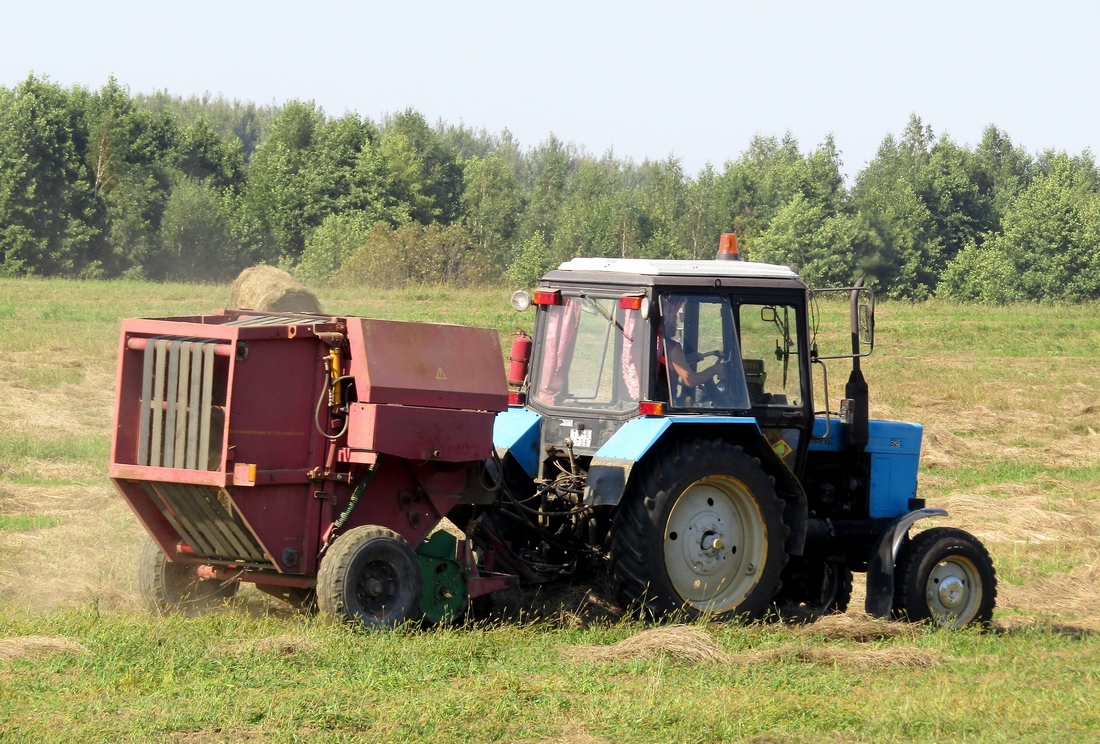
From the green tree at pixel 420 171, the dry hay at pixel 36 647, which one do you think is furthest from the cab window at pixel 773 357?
the green tree at pixel 420 171

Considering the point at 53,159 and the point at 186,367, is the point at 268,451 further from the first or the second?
the point at 53,159

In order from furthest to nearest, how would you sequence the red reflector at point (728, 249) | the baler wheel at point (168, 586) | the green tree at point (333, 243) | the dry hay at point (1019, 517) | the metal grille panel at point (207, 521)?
the green tree at point (333, 243) < the dry hay at point (1019, 517) < the red reflector at point (728, 249) < the baler wheel at point (168, 586) < the metal grille panel at point (207, 521)

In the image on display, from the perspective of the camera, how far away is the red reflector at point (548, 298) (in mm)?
9203

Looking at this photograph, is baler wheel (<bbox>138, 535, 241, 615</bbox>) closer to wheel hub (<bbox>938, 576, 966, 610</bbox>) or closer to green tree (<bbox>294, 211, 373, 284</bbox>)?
wheel hub (<bbox>938, 576, 966, 610</bbox>)

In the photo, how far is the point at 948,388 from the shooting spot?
24.1 m

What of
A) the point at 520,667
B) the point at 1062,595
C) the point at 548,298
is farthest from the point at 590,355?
the point at 1062,595

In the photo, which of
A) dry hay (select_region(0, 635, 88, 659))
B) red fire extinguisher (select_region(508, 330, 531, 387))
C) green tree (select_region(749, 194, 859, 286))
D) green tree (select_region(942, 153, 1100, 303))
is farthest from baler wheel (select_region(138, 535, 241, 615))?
green tree (select_region(942, 153, 1100, 303))

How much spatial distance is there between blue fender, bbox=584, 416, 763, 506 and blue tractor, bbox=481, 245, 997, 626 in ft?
0.04

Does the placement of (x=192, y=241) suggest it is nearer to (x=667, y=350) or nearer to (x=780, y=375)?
(x=780, y=375)

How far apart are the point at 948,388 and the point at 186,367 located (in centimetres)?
1908

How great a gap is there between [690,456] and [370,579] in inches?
86.6

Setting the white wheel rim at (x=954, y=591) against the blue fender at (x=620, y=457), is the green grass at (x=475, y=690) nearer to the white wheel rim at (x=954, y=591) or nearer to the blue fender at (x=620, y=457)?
the blue fender at (x=620, y=457)

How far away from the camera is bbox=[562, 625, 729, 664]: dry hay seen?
7.33 meters

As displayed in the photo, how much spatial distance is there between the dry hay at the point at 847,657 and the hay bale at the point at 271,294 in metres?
14.6
